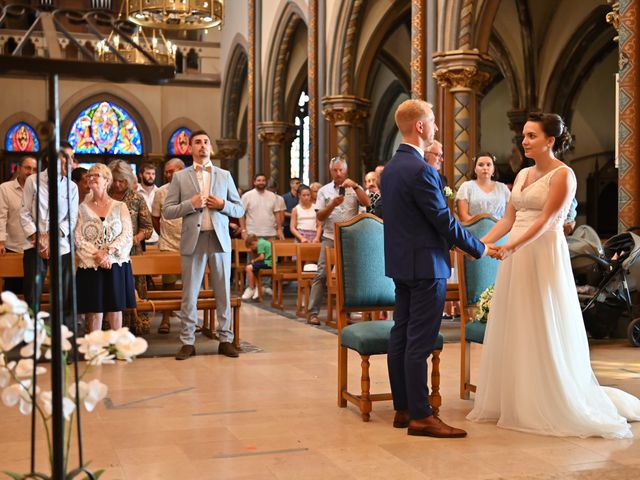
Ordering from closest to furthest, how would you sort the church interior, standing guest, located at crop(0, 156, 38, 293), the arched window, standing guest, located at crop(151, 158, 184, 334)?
the church interior → standing guest, located at crop(0, 156, 38, 293) → standing guest, located at crop(151, 158, 184, 334) → the arched window

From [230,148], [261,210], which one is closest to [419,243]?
[261,210]

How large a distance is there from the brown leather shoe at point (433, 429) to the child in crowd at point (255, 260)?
268 inches

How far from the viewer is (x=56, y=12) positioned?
233cm

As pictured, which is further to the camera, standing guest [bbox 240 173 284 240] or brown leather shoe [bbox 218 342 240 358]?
standing guest [bbox 240 173 284 240]

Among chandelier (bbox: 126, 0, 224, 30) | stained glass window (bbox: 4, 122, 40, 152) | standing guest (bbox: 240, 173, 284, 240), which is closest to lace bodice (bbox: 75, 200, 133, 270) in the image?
standing guest (bbox: 240, 173, 284, 240)

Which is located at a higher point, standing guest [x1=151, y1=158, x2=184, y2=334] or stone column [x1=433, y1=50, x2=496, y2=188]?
stone column [x1=433, y1=50, x2=496, y2=188]

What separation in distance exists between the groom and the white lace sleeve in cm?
263

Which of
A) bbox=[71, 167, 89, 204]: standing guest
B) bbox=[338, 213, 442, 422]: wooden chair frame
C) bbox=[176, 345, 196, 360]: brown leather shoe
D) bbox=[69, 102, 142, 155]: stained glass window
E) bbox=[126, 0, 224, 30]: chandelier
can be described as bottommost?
bbox=[176, 345, 196, 360]: brown leather shoe

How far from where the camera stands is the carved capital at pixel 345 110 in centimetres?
1441

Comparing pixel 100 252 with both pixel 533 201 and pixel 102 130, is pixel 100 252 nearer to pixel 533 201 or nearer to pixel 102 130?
pixel 533 201

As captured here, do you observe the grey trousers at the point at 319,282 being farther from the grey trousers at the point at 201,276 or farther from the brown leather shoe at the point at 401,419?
the brown leather shoe at the point at 401,419

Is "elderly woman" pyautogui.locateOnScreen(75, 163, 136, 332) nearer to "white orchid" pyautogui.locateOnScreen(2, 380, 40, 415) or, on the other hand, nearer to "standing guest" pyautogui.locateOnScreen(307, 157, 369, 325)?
"standing guest" pyautogui.locateOnScreen(307, 157, 369, 325)

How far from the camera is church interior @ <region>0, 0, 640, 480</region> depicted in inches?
147

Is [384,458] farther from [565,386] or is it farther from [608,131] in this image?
[608,131]
